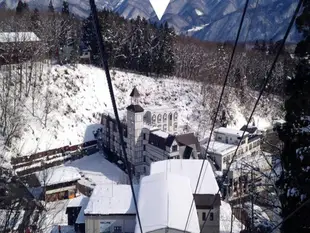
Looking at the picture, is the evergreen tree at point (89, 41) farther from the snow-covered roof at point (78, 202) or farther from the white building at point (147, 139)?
the snow-covered roof at point (78, 202)

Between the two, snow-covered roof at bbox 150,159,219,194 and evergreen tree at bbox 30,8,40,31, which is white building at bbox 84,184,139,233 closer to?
snow-covered roof at bbox 150,159,219,194

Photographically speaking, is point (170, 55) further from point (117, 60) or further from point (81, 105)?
point (81, 105)

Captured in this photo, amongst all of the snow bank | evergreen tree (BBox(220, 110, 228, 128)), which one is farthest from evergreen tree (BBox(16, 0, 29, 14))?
the snow bank

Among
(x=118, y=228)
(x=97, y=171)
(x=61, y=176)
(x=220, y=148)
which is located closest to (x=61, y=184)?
(x=61, y=176)

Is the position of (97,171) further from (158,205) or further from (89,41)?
(89,41)

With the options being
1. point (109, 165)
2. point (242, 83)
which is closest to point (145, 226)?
point (109, 165)

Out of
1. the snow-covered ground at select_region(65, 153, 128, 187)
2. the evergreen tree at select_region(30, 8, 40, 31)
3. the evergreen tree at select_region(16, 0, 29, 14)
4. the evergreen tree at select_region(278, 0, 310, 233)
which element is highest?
the evergreen tree at select_region(16, 0, 29, 14)
